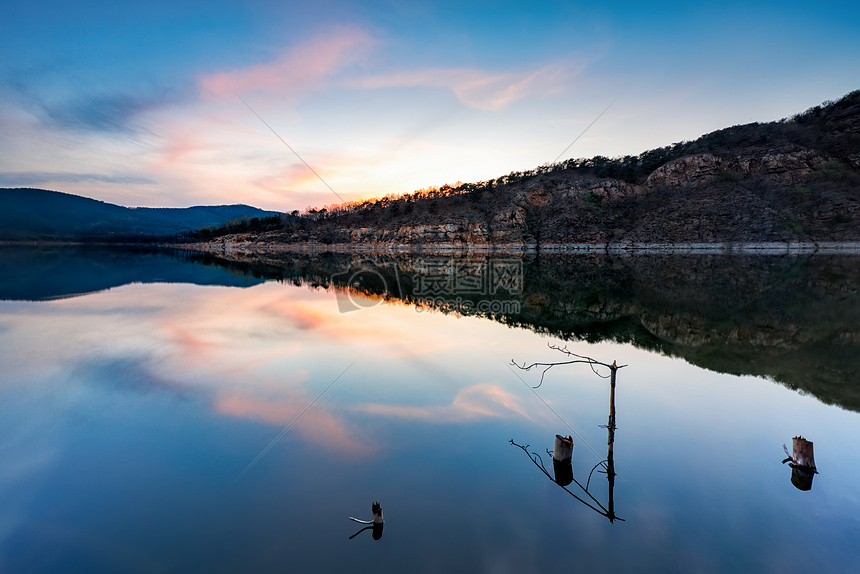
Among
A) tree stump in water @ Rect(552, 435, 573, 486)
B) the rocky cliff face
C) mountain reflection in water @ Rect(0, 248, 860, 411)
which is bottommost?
mountain reflection in water @ Rect(0, 248, 860, 411)

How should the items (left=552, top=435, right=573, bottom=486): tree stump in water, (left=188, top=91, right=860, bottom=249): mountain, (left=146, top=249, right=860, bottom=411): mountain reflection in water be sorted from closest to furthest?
(left=552, top=435, right=573, bottom=486): tree stump in water → (left=146, top=249, right=860, bottom=411): mountain reflection in water → (left=188, top=91, right=860, bottom=249): mountain

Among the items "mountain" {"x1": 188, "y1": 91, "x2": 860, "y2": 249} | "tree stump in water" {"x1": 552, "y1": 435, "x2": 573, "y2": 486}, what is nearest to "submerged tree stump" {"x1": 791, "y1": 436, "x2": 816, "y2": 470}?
"tree stump in water" {"x1": 552, "y1": 435, "x2": 573, "y2": 486}

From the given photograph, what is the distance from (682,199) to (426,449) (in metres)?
93.1

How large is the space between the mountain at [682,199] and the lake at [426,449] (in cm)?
6768

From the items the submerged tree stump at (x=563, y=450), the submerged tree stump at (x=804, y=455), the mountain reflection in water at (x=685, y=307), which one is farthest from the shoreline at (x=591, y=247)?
the submerged tree stump at (x=563, y=450)

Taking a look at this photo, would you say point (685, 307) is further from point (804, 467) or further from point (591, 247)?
point (591, 247)

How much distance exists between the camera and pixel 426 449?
259 inches

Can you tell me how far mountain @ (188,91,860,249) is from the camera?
66312mm

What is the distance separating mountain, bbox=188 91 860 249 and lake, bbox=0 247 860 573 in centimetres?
6768

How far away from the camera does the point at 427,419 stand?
25.5 feet

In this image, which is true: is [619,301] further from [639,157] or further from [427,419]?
[639,157]

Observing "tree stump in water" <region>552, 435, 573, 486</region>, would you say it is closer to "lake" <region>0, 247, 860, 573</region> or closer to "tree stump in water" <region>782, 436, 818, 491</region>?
"lake" <region>0, 247, 860, 573</region>

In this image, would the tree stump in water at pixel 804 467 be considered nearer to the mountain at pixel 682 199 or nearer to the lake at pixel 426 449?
the lake at pixel 426 449

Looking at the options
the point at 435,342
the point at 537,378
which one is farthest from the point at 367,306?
the point at 537,378
